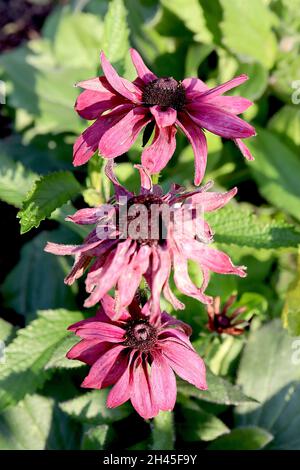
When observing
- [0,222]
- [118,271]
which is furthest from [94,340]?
[0,222]

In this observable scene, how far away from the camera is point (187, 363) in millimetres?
1218

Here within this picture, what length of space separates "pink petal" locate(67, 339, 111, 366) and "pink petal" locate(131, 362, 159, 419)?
94 mm

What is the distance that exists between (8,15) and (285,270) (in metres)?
2.34

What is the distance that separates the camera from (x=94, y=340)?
1.24m

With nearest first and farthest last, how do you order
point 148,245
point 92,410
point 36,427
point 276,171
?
point 148,245 < point 92,410 < point 36,427 < point 276,171

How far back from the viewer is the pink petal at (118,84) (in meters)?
1.11

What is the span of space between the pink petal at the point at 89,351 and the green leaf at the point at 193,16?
138cm

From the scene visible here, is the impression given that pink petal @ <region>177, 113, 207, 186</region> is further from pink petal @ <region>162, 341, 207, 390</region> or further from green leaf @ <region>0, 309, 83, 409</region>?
green leaf @ <region>0, 309, 83, 409</region>

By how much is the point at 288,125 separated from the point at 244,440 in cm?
114

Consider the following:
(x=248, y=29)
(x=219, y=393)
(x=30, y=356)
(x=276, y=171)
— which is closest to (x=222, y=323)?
(x=219, y=393)

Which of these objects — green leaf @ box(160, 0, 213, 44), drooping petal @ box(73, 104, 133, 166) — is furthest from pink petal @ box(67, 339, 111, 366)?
green leaf @ box(160, 0, 213, 44)

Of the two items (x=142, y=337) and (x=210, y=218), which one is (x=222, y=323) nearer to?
(x=210, y=218)

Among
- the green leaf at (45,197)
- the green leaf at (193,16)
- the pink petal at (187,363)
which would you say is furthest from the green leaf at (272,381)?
the green leaf at (193,16)

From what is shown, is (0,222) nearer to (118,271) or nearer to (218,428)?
(218,428)
